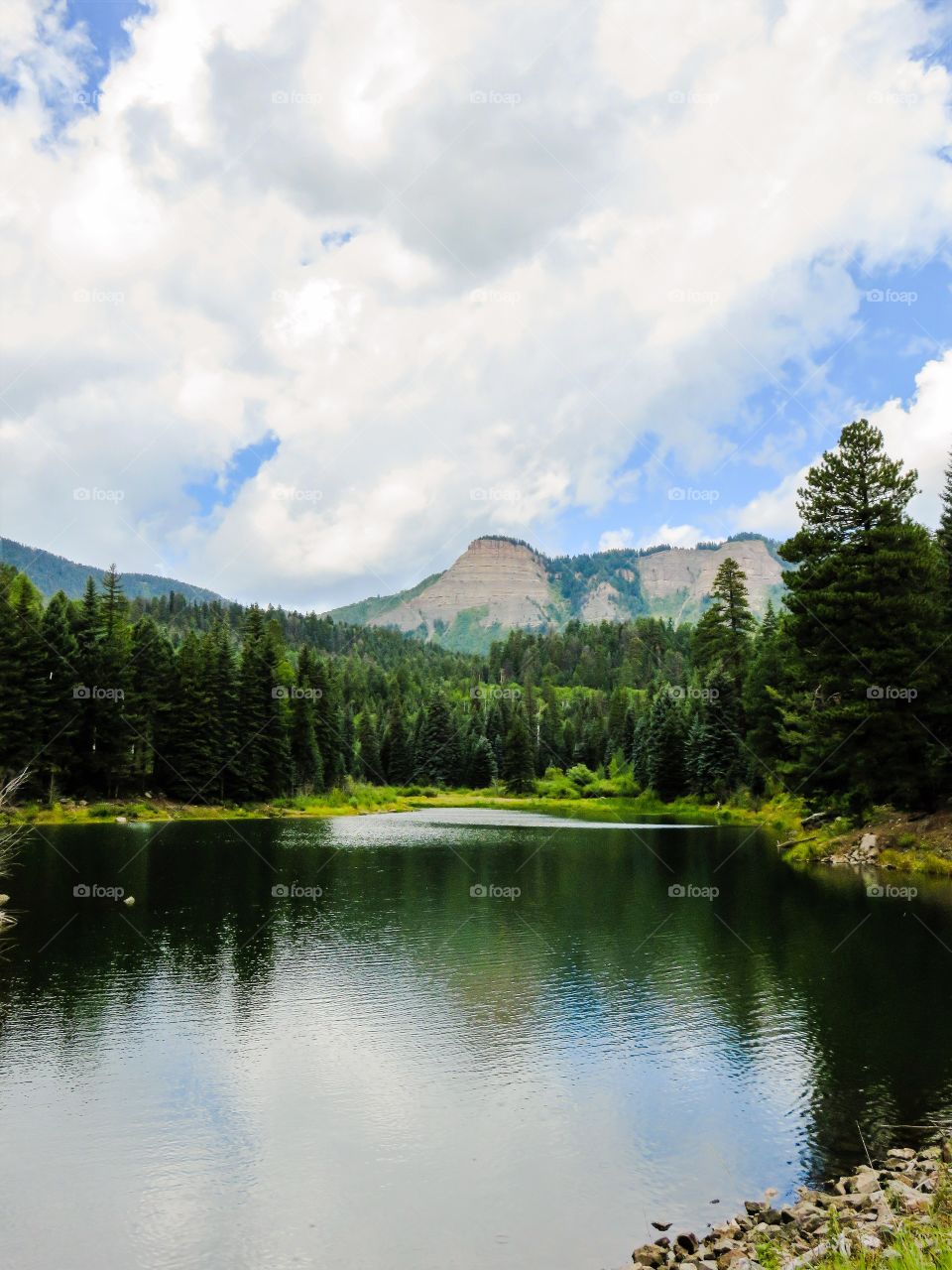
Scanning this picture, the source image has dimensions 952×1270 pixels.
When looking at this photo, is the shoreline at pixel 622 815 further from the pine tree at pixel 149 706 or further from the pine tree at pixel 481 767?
the pine tree at pixel 149 706

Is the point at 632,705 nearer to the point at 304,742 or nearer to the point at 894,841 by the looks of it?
the point at 304,742

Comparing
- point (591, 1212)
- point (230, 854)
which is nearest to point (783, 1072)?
point (591, 1212)

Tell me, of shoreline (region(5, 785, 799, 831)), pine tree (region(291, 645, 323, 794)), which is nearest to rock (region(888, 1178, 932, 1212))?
shoreline (region(5, 785, 799, 831))

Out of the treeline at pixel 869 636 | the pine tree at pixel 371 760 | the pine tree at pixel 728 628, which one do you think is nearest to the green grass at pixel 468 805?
the pine tree at pixel 371 760

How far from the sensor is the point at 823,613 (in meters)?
45.9

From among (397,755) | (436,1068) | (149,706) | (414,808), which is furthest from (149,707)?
(436,1068)

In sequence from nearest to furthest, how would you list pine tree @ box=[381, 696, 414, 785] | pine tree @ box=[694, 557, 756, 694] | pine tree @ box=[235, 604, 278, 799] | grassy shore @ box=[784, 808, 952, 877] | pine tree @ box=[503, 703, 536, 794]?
grassy shore @ box=[784, 808, 952, 877]
pine tree @ box=[235, 604, 278, 799]
pine tree @ box=[694, 557, 756, 694]
pine tree @ box=[503, 703, 536, 794]
pine tree @ box=[381, 696, 414, 785]

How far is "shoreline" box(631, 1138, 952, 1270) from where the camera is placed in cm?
945

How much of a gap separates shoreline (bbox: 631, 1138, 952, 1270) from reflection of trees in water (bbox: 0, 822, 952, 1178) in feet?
4.50

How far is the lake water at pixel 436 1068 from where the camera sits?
472 inches

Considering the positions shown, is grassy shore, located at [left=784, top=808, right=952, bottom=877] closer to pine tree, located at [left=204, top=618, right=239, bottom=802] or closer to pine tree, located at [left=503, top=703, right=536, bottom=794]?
pine tree, located at [left=204, top=618, right=239, bottom=802]

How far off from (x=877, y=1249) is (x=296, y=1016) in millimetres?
14628

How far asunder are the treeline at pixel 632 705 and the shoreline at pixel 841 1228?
3443 cm

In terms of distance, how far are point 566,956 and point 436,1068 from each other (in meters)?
10.4
